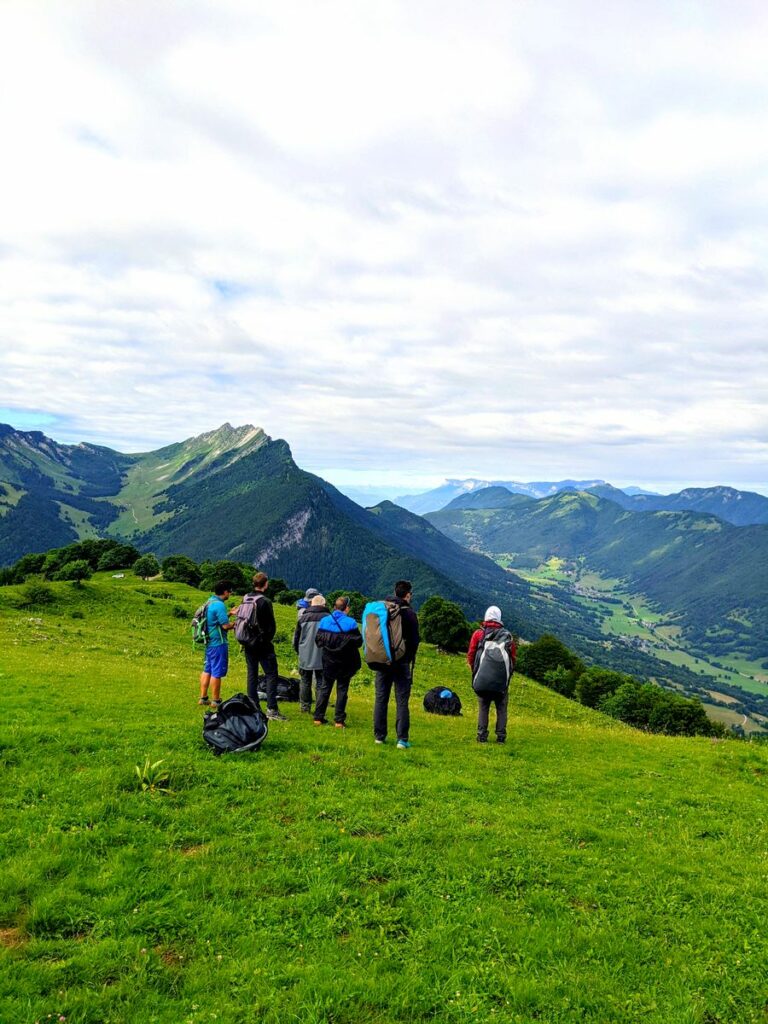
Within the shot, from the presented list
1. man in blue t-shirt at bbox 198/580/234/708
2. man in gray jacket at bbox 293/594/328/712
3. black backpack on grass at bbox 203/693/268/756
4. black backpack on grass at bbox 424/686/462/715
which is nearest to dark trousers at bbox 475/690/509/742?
man in gray jacket at bbox 293/594/328/712

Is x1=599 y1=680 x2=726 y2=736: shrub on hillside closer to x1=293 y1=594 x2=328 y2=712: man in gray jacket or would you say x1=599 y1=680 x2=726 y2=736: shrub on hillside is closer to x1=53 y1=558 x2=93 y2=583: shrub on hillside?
x1=293 y1=594 x2=328 y2=712: man in gray jacket

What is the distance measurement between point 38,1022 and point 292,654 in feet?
135

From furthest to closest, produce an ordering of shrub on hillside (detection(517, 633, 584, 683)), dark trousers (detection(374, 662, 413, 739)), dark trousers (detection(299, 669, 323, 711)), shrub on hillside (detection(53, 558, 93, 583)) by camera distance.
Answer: shrub on hillside (detection(517, 633, 584, 683)), shrub on hillside (detection(53, 558, 93, 583)), dark trousers (detection(299, 669, 323, 711)), dark trousers (detection(374, 662, 413, 739))

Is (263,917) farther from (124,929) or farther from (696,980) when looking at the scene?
(696,980)

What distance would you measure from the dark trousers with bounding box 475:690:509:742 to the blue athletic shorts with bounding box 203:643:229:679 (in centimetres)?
871

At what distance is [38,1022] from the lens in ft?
18.4

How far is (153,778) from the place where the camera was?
1136 centimetres

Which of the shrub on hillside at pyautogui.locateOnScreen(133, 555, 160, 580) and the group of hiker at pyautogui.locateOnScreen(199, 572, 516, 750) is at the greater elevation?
the group of hiker at pyautogui.locateOnScreen(199, 572, 516, 750)

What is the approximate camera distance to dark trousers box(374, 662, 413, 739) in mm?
15734

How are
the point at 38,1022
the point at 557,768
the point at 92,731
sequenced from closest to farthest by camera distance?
the point at 38,1022 < the point at 92,731 < the point at 557,768

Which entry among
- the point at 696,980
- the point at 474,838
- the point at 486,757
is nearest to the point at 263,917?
the point at 474,838

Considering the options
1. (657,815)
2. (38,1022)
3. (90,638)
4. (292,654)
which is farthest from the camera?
(292,654)

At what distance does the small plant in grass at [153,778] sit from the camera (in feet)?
36.3

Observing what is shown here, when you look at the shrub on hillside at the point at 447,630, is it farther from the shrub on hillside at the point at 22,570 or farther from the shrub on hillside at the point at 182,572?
the shrub on hillside at the point at 22,570
